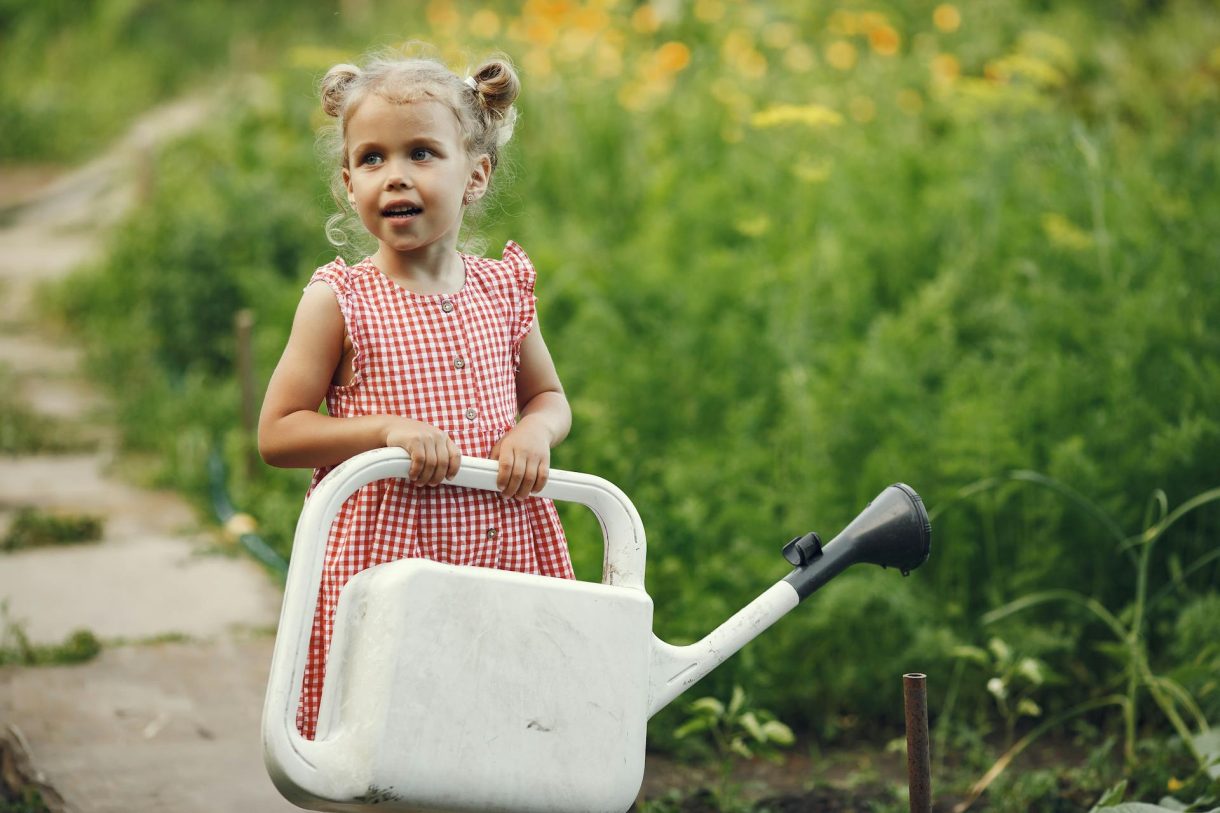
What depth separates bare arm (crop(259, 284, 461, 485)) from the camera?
1.82m

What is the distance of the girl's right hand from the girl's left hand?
0.08 meters

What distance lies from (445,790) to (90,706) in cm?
165

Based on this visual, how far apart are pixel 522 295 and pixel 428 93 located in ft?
1.11

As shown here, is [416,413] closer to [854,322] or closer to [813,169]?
[854,322]

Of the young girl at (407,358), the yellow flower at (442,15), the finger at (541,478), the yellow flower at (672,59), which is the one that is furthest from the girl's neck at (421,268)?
the yellow flower at (442,15)

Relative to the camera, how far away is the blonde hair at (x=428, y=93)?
1.91 metres

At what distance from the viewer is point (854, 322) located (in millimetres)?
4328

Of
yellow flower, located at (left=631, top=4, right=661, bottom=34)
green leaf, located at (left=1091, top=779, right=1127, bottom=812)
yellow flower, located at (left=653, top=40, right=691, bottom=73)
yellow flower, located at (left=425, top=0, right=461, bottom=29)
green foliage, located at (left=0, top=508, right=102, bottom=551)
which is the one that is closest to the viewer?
green leaf, located at (left=1091, top=779, right=1127, bottom=812)

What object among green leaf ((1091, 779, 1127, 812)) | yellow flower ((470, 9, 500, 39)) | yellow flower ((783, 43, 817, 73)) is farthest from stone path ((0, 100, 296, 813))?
yellow flower ((783, 43, 817, 73))

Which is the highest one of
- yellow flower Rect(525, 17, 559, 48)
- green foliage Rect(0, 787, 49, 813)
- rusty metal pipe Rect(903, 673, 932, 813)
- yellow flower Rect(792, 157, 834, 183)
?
yellow flower Rect(525, 17, 559, 48)

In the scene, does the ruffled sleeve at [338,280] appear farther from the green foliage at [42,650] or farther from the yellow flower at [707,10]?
the yellow flower at [707,10]

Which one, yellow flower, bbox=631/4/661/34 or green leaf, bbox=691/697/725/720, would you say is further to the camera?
yellow flower, bbox=631/4/661/34

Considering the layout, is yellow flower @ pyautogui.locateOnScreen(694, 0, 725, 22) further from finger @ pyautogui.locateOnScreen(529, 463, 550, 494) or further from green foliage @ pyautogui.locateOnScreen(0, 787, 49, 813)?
finger @ pyautogui.locateOnScreen(529, 463, 550, 494)

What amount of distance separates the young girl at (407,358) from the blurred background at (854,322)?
25cm
